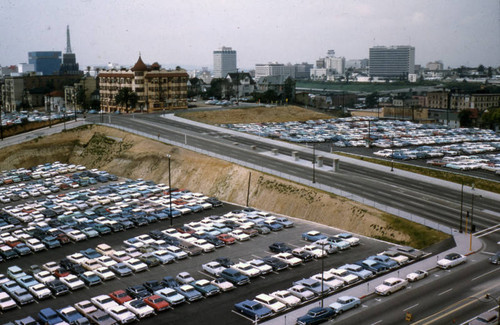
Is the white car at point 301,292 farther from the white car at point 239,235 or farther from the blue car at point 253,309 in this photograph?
the white car at point 239,235

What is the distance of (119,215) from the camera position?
2371 inches

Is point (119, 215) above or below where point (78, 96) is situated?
below

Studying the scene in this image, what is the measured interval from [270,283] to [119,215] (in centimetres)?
2580

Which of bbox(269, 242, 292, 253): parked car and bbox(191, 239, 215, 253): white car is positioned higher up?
bbox(269, 242, 292, 253): parked car

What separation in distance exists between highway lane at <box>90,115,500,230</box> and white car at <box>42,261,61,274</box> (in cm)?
3226

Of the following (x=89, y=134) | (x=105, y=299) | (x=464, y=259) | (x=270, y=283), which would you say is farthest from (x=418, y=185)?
(x=89, y=134)

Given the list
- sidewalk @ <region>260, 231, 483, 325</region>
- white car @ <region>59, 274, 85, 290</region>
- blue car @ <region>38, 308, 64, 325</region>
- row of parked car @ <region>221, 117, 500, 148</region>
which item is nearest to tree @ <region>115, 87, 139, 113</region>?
row of parked car @ <region>221, 117, 500, 148</region>

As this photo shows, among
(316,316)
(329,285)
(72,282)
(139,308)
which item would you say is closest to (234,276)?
(329,285)

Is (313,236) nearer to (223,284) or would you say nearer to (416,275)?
(416,275)

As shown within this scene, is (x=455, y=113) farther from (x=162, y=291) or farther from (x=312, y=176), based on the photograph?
(x=162, y=291)

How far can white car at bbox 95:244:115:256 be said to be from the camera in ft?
159

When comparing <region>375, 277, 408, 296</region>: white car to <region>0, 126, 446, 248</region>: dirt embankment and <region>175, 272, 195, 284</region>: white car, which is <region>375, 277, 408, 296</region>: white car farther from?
<region>175, 272, 195, 284</region>: white car

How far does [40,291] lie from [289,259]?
19.5 metres

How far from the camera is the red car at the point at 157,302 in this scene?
3619cm
